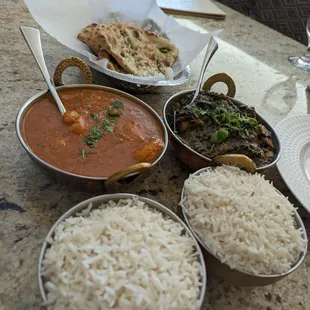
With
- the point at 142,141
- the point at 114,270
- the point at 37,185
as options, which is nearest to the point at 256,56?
the point at 142,141

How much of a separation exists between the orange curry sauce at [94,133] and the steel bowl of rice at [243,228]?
220 millimetres

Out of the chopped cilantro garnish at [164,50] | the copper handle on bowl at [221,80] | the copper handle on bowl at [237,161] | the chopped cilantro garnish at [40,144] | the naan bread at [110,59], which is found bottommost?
the chopped cilantro garnish at [40,144]

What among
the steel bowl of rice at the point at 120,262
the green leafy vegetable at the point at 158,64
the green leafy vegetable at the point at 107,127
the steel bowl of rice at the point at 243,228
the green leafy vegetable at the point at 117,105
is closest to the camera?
the steel bowl of rice at the point at 120,262

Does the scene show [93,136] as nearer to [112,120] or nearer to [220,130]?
[112,120]

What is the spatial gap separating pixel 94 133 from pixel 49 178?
0.66ft

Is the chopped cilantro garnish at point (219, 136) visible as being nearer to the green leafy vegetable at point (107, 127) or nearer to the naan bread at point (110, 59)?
the green leafy vegetable at point (107, 127)

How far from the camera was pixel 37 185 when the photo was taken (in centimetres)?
114

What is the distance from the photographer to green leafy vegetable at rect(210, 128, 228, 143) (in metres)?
1.27

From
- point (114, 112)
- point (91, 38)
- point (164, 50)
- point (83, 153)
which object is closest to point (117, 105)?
point (114, 112)

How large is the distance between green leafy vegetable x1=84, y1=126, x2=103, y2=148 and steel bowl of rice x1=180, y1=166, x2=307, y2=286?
0.33 m

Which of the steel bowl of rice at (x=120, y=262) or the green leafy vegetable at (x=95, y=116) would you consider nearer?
the steel bowl of rice at (x=120, y=262)

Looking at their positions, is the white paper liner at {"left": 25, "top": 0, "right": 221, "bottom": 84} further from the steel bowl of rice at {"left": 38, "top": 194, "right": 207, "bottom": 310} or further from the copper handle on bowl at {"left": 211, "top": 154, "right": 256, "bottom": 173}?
the steel bowl of rice at {"left": 38, "top": 194, "right": 207, "bottom": 310}

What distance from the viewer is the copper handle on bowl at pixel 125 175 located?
974 mm

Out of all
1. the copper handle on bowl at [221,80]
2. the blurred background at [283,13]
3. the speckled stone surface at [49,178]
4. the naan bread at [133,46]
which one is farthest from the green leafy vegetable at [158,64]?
the blurred background at [283,13]
